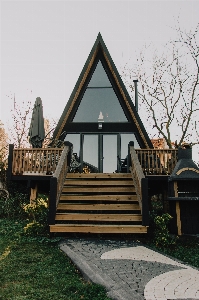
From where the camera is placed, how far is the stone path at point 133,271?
3.58m

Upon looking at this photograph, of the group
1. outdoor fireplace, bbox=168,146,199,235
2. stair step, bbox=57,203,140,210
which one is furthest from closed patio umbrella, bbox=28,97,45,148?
outdoor fireplace, bbox=168,146,199,235

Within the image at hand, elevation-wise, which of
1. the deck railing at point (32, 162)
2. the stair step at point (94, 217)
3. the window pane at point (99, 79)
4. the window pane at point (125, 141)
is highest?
the window pane at point (99, 79)

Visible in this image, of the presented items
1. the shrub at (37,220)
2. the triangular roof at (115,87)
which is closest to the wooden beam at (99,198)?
the shrub at (37,220)

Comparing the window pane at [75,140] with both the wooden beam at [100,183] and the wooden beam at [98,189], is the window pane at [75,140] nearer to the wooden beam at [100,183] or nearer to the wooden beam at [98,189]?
the wooden beam at [100,183]

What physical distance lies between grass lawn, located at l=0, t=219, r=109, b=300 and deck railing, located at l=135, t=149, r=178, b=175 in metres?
5.20

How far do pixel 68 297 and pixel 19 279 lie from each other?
106 centimetres

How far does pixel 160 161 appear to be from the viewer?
34.6ft

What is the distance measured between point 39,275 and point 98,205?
3.95 meters

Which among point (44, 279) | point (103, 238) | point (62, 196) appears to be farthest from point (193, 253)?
point (62, 196)

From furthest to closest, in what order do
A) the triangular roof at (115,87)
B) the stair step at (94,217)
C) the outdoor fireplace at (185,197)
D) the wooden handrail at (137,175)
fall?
the triangular roof at (115,87) → the wooden handrail at (137,175) → the stair step at (94,217) → the outdoor fireplace at (185,197)

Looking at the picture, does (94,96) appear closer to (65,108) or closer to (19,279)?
(65,108)

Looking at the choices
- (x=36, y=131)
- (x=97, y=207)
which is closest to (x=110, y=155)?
(x=36, y=131)

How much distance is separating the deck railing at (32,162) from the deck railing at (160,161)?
3285mm

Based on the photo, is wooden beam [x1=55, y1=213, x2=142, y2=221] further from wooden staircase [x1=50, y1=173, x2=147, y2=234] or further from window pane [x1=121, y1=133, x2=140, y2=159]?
window pane [x1=121, y1=133, x2=140, y2=159]
